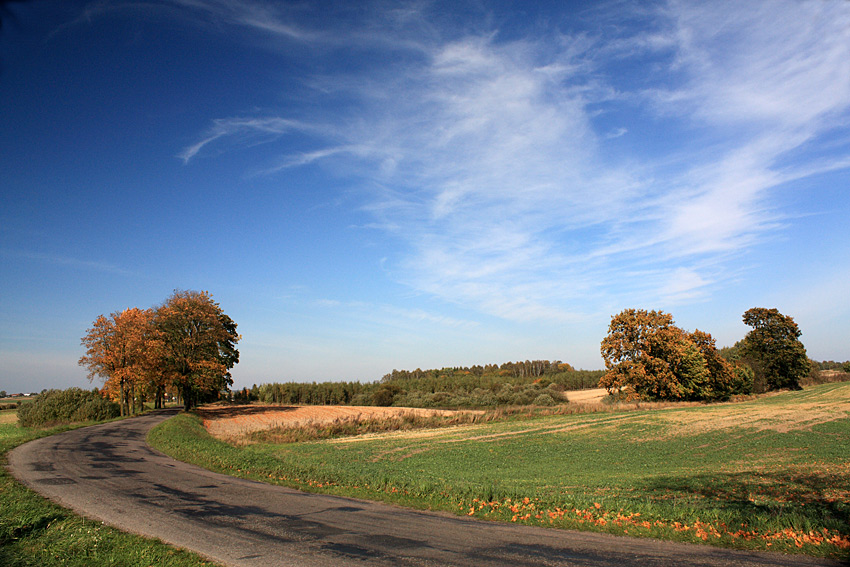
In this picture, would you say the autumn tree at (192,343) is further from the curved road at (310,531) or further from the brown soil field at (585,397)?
the brown soil field at (585,397)

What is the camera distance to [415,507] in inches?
488

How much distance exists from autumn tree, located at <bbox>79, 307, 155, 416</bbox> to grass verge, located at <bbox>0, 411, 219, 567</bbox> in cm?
4380

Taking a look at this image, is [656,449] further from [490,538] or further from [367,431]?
[367,431]

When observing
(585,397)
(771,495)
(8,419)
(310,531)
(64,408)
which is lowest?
(771,495)

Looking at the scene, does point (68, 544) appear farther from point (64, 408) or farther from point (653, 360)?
point (653, 360)

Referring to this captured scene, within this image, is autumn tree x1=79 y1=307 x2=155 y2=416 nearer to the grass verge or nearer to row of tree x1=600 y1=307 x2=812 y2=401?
the grass verge

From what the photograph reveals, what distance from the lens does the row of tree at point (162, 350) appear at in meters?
49.3

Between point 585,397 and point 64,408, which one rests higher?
point 64,408

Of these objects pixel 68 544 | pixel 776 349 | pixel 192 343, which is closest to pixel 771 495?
pixel 68 544

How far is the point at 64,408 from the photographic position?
44.0m

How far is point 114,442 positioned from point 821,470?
35017 millimetres

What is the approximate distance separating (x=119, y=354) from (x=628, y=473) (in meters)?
53.3

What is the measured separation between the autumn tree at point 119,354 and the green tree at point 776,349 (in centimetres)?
9344

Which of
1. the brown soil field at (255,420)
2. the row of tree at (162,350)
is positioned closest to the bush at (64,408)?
the row of tree at (162,350)
